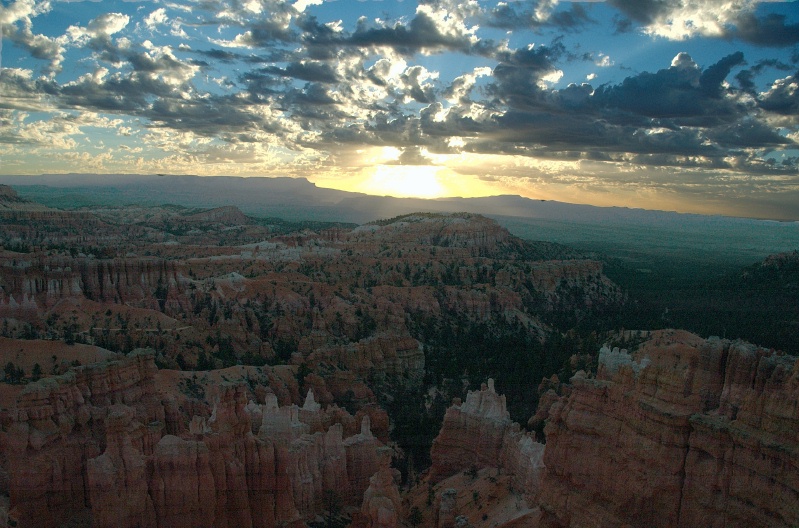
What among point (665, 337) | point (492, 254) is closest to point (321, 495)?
point (665, 337)

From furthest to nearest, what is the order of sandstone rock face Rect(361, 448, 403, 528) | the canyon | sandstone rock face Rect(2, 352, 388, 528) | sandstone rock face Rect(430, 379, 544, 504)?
sandstone rock face Rect(430, 379, 544, 504)
sandstone rock face Rect(361, 448, 403, 528)
sandstone rock face Rect(2, 352, 388, 528)
the canyon

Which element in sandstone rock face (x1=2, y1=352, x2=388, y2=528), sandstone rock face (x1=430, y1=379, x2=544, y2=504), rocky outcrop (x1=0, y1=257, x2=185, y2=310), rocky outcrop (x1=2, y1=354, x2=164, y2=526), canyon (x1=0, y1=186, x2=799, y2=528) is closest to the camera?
canyon (x1=0, y1=186, x2=799, y2=528)

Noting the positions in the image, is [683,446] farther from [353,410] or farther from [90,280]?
[90,280]

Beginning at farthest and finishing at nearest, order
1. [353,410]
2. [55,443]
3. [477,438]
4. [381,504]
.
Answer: [353,410] → [477,438] → [381,504] → [55,443]

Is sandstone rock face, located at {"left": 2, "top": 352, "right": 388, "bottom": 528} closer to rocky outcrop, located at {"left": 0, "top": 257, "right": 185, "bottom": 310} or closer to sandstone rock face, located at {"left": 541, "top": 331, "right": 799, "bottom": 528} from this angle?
sandstone rock face, located at {"left": 541, "top": 331, "right": 799, "bottom": 528}

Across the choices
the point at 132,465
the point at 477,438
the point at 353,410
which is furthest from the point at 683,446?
the point at 353,410

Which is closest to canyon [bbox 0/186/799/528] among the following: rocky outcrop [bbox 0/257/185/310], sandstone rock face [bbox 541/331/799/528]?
sandstone rock face [bbox 541/331/799/528]

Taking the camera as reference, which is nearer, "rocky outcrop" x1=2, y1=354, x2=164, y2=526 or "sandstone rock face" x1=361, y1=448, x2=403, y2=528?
"rocky outcrop" x1=2, y1=354, x2=164, y2=526
